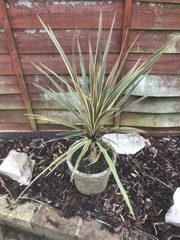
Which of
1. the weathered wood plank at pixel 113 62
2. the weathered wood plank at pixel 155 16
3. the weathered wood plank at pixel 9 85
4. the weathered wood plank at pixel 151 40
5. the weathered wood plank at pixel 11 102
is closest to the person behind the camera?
the weathered wood plank at pixel 155 16

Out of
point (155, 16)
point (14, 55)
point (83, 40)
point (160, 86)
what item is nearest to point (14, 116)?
point (14, 55)

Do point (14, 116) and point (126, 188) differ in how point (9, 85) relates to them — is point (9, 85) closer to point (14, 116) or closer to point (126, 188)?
point (14, 116)

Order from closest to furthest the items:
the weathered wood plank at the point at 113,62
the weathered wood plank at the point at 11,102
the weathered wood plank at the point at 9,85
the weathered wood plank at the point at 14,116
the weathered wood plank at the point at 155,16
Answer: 1. the weathered wood plank at the point at 155,16
2. the weathered wood plank at the point at 113,62
3. the weathered wood plank at the point at 9,85
4. the weathered wood plank at the point at 11,102
5. the weathered wood plank at the point at 14,116

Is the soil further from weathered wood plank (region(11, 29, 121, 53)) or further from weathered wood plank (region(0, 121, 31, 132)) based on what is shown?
weathered wood plank (region(11, 29, 121, 53))

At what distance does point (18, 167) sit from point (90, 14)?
3.52ft

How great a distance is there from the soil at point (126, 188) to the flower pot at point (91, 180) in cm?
8

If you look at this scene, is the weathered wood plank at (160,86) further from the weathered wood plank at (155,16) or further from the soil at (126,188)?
the soil at (126,188)

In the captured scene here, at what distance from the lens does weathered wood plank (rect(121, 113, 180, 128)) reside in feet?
6.01

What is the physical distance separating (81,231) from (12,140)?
92 centimetres

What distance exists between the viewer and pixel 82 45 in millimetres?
1474

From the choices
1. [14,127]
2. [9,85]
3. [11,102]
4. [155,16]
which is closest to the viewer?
[155,16]

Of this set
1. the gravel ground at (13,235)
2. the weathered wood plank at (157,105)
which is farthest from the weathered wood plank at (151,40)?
the gravel ground at (13,235)

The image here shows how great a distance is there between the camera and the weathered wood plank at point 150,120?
1831mm

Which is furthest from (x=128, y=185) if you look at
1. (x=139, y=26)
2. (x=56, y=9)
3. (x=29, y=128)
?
(x=56, y=9)
